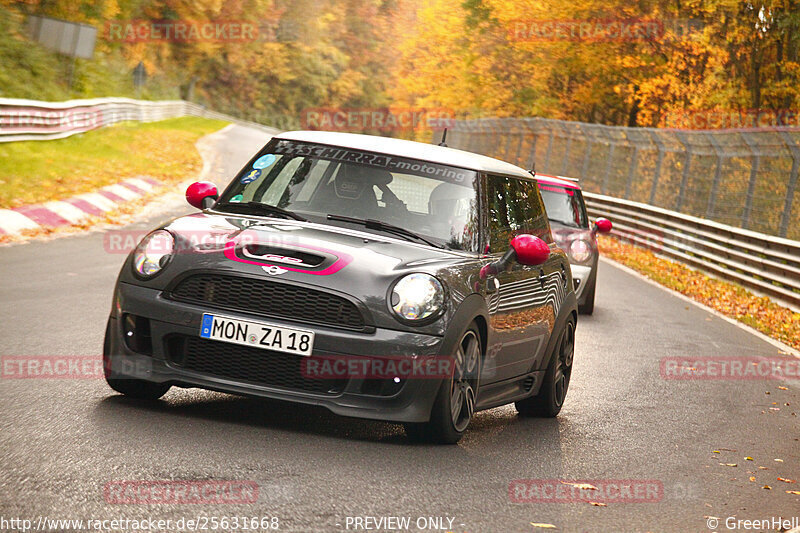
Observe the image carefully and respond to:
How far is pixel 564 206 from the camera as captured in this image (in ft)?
48.5

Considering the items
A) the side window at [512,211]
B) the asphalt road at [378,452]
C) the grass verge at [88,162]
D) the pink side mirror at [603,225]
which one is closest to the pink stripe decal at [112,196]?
the grass verge at [88,162]

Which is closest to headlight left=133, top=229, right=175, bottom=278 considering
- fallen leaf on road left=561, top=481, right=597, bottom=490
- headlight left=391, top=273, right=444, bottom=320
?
headlight left=391, top=273, right=444, bottom=320

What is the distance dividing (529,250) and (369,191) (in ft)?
3.31

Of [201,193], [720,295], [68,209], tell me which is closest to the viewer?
[201,193]

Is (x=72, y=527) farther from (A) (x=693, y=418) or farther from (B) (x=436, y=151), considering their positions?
(A) (x=693, y=418)

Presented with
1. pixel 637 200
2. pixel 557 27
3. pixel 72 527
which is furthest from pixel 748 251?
pixel 557 27

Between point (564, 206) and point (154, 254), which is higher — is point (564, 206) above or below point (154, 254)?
below

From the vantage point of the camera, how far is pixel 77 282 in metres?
12.1

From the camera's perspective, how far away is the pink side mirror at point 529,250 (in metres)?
6.68

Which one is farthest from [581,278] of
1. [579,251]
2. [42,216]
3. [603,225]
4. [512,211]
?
[42,216]

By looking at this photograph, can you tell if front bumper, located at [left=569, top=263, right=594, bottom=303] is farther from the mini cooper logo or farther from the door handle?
the mini cooper logo

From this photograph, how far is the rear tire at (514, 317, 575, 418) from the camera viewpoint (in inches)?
309

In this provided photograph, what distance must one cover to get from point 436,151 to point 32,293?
5.03 metres

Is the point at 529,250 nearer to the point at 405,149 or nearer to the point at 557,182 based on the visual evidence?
the point at 405,149
